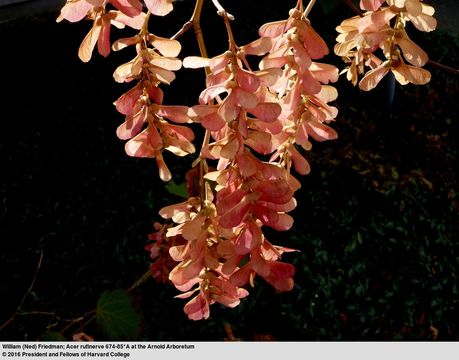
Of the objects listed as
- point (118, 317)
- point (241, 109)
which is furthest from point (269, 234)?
point (241, 109)

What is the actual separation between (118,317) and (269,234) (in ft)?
2.43

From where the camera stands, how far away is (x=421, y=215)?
6.73ft

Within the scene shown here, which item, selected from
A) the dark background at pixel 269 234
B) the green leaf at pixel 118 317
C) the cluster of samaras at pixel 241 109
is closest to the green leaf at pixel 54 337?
the green leaf at pixel 118 317

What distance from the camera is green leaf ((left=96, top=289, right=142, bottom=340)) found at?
132 centimetres

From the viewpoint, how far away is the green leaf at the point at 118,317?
4.32 feet

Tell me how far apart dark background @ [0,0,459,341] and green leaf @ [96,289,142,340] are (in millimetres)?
308

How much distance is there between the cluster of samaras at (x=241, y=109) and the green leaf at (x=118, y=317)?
714 millimetres

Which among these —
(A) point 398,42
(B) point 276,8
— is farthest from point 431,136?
(A) point 398,42

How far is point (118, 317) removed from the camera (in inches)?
52.7

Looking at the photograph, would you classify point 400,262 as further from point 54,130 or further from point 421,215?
point 54,130

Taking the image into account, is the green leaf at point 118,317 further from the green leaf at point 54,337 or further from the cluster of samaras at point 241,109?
the cluster of samaras at point 241,109

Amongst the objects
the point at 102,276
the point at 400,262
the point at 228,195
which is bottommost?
the point at 400,262

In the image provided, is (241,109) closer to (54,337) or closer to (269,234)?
(54,337)

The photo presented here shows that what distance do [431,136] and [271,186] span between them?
1.87 meters
